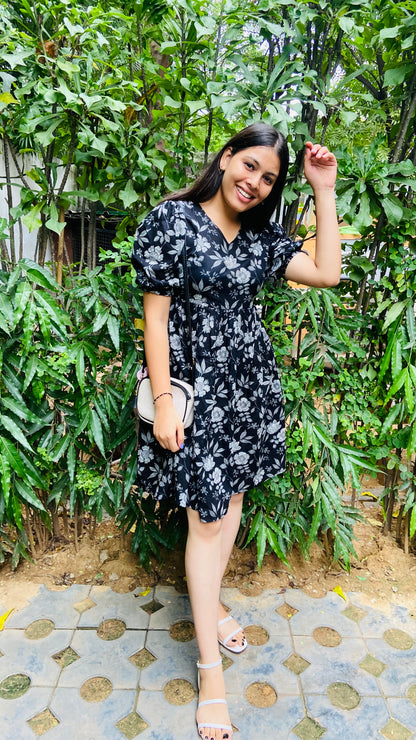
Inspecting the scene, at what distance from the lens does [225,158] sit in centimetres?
135

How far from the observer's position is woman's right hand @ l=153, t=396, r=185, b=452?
132cm

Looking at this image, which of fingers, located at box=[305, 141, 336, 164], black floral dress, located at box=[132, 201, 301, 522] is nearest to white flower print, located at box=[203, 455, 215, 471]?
black floral dress, located at box=[132, 201, 301, 522]

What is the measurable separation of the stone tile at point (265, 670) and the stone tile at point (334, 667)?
0.12 feet

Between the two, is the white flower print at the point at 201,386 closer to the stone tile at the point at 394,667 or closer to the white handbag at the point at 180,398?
the white handbag at the point at 180,398

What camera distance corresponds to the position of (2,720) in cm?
141


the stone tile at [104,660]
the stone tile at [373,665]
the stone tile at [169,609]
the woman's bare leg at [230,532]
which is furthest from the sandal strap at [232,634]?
the stone tile at [373,665]

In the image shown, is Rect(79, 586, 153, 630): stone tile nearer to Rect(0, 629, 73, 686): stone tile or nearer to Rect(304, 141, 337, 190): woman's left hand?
Rect(0, 629, 73, 686): stone tile

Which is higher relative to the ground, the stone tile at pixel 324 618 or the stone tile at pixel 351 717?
the stone tile at pixel 324 618

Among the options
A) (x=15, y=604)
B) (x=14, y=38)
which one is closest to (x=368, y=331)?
(x=14, y=38)

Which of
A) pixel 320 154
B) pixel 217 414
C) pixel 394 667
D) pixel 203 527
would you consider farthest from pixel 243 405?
pixel 394 667

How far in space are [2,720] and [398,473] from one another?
5.07ft

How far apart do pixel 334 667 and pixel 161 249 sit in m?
1.35

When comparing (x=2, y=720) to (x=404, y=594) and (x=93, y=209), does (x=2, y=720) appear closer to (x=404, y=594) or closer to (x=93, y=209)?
(x=404, y=594)

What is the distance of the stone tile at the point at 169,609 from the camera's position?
175 centimetres
